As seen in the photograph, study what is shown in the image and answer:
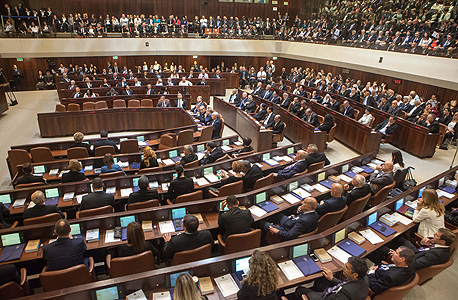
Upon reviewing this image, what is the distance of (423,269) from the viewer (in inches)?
147

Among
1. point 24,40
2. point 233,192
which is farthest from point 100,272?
point 24,40

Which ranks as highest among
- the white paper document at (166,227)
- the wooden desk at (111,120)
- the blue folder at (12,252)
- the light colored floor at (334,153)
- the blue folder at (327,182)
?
the blue folder at (327,182)

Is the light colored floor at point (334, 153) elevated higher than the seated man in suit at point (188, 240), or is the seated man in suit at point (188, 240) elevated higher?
the seated man in suit at point (188, 240)

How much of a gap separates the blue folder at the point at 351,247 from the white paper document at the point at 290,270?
0.79m

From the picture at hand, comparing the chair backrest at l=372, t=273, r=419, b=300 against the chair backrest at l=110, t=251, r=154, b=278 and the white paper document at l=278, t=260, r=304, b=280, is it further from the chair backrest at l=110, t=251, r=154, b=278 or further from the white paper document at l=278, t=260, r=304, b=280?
the chair backrest at l=110, t=251, r=154, b=278

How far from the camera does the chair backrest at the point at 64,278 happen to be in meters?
3.21

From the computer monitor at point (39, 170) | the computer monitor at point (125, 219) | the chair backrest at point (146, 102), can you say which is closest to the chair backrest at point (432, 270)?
the computer monitor at point (125, 219)

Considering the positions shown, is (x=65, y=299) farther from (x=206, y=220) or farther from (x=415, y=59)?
(x=415, y=59)

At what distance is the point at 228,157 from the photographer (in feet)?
23.2

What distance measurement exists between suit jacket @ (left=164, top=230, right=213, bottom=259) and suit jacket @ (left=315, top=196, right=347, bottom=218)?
1.89m

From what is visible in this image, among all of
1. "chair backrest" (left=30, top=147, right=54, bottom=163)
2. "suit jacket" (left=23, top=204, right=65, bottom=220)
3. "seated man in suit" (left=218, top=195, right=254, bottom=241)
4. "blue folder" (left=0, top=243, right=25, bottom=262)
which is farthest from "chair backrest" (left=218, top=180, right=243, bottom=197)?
"chair backrest" (left=30, top=147, right=54, bottom=163)

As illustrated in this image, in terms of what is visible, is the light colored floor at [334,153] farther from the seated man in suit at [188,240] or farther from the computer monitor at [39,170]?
the seated man in suit at [188,240]

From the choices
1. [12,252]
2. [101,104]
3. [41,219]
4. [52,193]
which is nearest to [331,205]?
[41,219]

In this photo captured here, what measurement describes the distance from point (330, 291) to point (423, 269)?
1.38 metres
